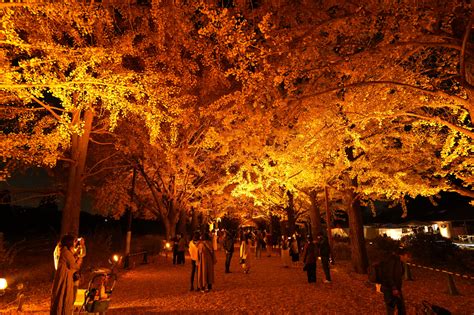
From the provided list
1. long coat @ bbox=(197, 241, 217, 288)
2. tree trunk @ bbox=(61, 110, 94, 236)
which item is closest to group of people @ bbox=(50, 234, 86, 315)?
long coat @ bbox=(197, 241, 217, 288)

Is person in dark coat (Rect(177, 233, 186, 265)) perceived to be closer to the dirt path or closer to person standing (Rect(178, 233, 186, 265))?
person standing (Rect(178, 233, 186, 265))

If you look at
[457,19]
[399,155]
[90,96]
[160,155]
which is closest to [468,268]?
[399,155]

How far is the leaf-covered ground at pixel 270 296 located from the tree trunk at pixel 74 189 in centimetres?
249

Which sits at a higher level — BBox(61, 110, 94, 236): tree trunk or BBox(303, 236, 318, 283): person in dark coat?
BBox(61, 110, 94, 236): tree trunk

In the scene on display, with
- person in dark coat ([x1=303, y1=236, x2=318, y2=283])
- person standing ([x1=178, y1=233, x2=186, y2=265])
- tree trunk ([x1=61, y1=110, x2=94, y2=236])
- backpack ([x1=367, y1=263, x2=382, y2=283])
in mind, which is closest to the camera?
backpack ([x1=367, y1=263, x2=382, y2=283])

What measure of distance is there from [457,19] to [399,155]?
18.9 ft

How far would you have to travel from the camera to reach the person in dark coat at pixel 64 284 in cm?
604

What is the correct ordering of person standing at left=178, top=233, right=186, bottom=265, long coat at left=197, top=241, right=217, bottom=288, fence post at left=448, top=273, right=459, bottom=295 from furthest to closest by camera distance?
1. person standing at left=178, top=233, right=186, bottom=265
2. long coat at left=197, top=241, right=217, bottom=288
3. fence post at left=448, top=273, right=459, bottom=295

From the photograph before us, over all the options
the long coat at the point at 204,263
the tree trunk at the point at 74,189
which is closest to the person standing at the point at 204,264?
the long coat at the point at 204,263

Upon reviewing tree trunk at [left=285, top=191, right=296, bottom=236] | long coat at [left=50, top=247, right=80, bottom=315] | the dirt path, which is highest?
tree trunk at [left=285, top=191, right=296, bottom=236]

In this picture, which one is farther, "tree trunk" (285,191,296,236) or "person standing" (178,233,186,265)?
"tree trunk" (285,191,296,236)

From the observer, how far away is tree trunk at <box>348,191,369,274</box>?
13.5 m

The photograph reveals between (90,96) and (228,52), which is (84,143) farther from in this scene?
(228,52)

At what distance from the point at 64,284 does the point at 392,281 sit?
5.78 metres
